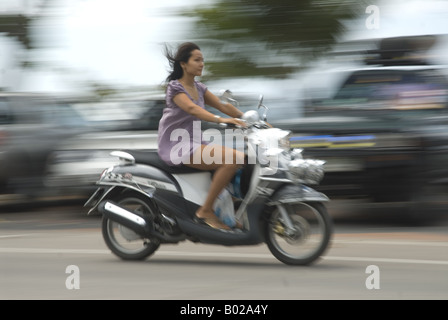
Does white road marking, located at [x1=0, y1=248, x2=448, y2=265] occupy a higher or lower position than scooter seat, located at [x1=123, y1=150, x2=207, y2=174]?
lower

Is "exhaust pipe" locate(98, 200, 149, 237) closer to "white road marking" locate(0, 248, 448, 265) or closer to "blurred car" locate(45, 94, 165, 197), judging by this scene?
"white road marking" locate(0, 248, 448, 265)

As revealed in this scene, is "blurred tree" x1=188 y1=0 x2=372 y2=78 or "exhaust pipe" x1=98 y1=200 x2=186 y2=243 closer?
"exhaust pipe" x1=98 y1=200 x2=186 y2=243

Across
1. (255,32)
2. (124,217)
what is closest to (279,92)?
(255,32)

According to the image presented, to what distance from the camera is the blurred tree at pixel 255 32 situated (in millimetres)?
13781

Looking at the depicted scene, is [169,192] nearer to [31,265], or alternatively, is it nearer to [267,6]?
[31,265]

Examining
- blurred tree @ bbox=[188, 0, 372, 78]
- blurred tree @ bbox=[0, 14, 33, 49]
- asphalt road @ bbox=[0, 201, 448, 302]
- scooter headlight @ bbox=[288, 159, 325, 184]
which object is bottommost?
asphalt road @ bbox=[0, 201, 448, 302]

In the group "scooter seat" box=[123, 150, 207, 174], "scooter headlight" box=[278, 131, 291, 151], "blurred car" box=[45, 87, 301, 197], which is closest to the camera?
"scooter headlight" box=[278, 131, 291, 151]

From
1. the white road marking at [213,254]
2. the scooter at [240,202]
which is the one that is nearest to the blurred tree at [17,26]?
the white road marking at [213,254]

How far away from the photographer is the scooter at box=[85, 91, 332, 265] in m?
7.09

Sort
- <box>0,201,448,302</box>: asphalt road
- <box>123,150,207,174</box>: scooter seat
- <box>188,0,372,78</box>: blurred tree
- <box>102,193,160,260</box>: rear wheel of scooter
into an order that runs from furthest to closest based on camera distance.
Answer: <box>188,0,372,78</box>: blurred tree, <box>102,193,160,260</box>: rear wheel of scooter, <box>123,150,207,174</box>: scooter seat, <box>0,201,448,302</box>: asphalt road

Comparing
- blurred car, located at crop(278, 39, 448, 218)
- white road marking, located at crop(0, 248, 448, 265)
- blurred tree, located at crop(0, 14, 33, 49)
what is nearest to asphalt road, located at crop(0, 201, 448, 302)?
white road marking, located at crop(0, 248, 448, 265)

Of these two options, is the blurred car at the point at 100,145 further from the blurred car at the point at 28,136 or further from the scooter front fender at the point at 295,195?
the scooter front fender at the point at 295,195

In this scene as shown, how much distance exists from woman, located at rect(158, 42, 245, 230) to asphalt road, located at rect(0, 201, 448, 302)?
586 mm
